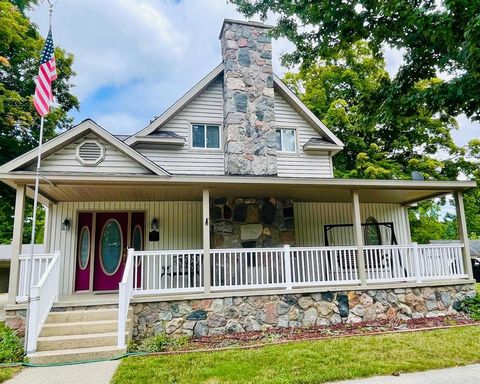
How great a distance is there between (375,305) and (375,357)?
2720 mm

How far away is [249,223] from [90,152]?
407 cm

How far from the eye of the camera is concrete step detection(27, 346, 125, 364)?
15.9 feet

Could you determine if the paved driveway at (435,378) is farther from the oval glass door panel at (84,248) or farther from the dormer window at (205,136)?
the dormer window at (205,136)

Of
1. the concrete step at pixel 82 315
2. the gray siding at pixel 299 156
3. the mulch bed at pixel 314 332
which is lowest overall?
the mulch bed at pixel 314 332

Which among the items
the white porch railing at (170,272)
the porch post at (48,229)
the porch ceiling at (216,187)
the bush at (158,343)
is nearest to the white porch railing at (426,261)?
the porch ceiling at (216,187)

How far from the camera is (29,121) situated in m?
12.1

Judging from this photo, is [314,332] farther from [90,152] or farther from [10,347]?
[90,152]

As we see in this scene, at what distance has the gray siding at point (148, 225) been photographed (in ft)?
27.3

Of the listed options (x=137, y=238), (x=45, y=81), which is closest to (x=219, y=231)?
(x=137, y=238)

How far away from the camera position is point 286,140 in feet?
34.9

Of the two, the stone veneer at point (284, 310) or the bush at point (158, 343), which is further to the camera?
the stone veneer at point (284, 310)

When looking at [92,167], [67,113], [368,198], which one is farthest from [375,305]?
[67,113]

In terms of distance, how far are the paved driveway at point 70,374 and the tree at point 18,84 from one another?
372 inches

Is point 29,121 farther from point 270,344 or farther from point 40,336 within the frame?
point 270,344
